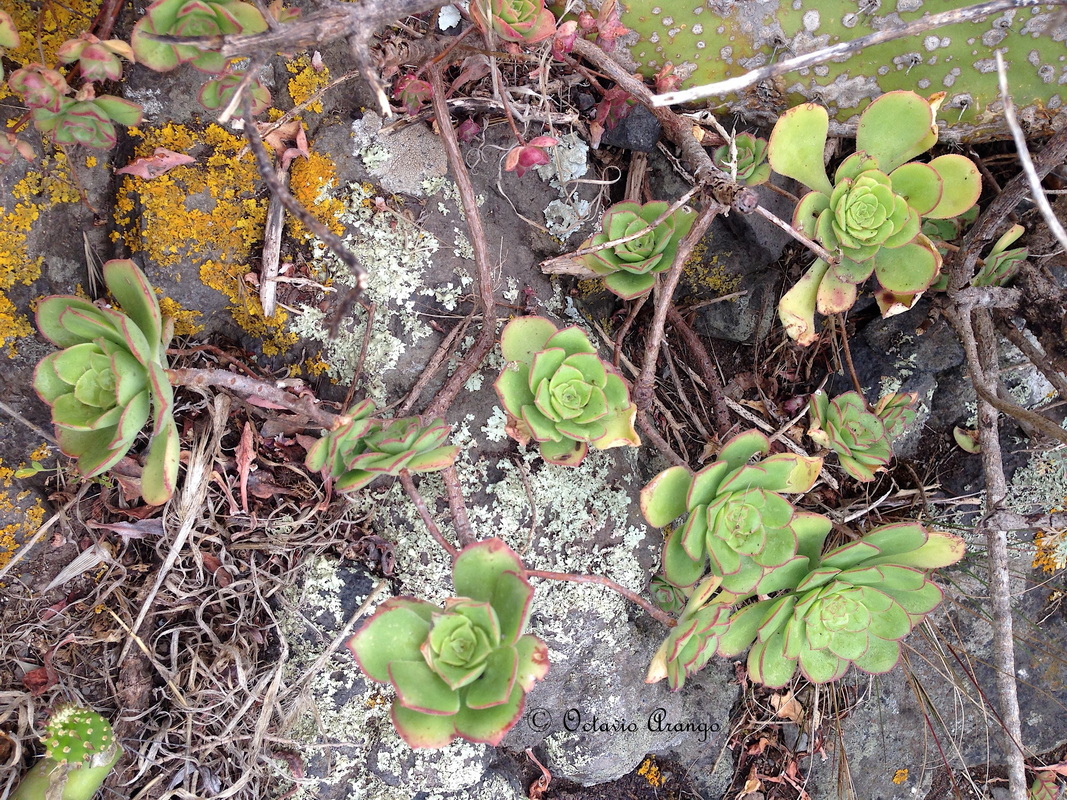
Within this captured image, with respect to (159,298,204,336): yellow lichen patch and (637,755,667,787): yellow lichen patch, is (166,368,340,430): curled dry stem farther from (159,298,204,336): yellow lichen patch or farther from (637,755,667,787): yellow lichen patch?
(637,755,667,787): yellow lichen patch

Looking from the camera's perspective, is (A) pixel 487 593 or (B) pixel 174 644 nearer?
(A) pixel 487 593

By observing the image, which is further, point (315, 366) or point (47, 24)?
point (315, 366)

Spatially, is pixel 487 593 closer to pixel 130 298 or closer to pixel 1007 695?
pixel 130 298

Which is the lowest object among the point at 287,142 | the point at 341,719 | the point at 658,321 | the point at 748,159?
the point at 341,719

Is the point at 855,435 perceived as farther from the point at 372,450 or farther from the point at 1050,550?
the point at 372,450

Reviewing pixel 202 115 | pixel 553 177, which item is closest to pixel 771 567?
pixel 553 177

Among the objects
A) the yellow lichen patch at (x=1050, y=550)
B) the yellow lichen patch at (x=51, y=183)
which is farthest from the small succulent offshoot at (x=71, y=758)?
the yellow lichen patch at (x=1050, y=550)

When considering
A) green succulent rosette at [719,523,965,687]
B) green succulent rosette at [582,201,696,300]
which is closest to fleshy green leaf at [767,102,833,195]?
green succulent rosette at [582,201,696,300]

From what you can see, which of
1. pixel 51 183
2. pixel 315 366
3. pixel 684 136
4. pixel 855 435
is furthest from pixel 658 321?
pixel 51 183
